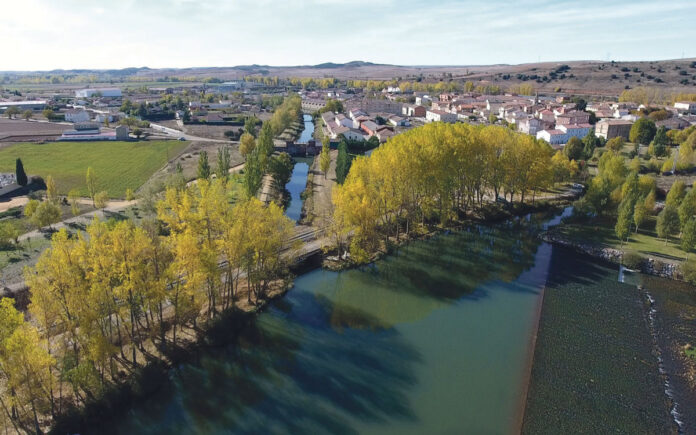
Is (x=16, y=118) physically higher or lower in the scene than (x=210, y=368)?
higher

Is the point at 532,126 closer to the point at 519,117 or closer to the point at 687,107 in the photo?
the point at 519,117

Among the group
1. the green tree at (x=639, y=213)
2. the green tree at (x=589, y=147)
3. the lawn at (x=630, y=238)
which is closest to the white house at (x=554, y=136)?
the green tree at (x=589, y=147)

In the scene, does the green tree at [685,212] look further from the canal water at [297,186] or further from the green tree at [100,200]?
the green tree at [100,200]

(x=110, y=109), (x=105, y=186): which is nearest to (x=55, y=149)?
(x=105, y=186)

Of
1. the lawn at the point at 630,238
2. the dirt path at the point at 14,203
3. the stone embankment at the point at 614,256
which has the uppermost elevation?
the dirt path at the point at 14,203

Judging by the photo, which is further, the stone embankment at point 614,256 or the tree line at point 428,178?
the tree line at point 428,178

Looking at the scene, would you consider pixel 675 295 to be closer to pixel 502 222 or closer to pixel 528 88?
pixel 502 222

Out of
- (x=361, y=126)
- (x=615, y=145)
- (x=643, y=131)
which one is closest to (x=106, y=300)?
(x=615, y=145)

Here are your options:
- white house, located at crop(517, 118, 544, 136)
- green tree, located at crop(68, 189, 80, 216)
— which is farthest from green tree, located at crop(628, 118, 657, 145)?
green tree, located at crop(68, 189, 80, 216)
